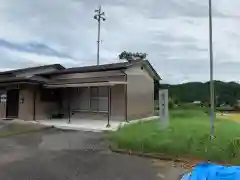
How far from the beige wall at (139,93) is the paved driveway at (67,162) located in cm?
664

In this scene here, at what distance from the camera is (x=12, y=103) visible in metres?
17.5

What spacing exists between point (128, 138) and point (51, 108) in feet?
34.5

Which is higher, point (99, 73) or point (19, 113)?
point (99, 73)

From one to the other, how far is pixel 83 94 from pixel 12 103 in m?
4.42

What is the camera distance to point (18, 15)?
1580 cm

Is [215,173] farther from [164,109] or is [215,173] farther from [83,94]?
[83,94]

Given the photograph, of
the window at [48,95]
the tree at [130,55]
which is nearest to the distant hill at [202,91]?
the tree at [130,55]

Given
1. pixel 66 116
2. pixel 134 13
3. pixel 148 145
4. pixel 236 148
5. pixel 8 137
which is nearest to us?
pixel 236 148

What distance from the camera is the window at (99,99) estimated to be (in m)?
17.0

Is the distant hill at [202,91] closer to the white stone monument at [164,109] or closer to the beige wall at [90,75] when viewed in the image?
the beige wall at [90,75]

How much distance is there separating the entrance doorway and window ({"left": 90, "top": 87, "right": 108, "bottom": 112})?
4.55m

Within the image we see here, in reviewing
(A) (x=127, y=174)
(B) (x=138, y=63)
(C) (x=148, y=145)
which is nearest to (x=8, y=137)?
(C) (x=148, y=145)

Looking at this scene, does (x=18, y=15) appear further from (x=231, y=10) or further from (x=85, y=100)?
(x=231, y=10)

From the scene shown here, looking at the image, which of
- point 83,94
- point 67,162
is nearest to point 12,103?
point 83,94
